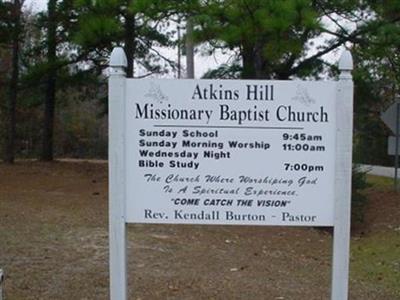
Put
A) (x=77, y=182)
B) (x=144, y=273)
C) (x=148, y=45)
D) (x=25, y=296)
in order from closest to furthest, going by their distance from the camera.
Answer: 1. (x=25, y=296)
2. (x=144, y=273)
3. (x=77, y=182)
4. (x=148, y=45)

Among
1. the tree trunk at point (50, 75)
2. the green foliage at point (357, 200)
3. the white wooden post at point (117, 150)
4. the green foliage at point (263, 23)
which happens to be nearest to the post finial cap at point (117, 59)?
the white wooden post at point (117, 150)

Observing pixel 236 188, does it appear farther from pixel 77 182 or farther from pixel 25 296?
pixel 77 182

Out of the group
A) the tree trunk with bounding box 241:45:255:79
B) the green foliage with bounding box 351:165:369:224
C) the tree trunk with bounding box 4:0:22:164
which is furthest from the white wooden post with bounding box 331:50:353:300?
the tree trunk with bounding box 4:0:22:164

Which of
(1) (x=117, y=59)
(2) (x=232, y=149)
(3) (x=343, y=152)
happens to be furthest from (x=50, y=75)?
(3) (x=343, y=152)

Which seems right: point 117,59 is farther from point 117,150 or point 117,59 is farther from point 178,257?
point 178,257

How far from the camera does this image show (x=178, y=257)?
25.9 feet

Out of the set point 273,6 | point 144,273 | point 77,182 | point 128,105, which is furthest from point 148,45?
point 128,105

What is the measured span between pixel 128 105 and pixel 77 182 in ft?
39.7

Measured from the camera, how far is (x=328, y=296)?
256 inches

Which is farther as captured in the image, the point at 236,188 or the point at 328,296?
the point at 328,296

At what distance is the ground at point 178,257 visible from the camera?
6.45 meters

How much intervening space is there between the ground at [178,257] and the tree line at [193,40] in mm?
3217

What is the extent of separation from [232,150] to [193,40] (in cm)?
745

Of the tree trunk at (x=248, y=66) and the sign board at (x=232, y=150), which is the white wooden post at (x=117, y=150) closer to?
the sign board at (x=232, y=150)
